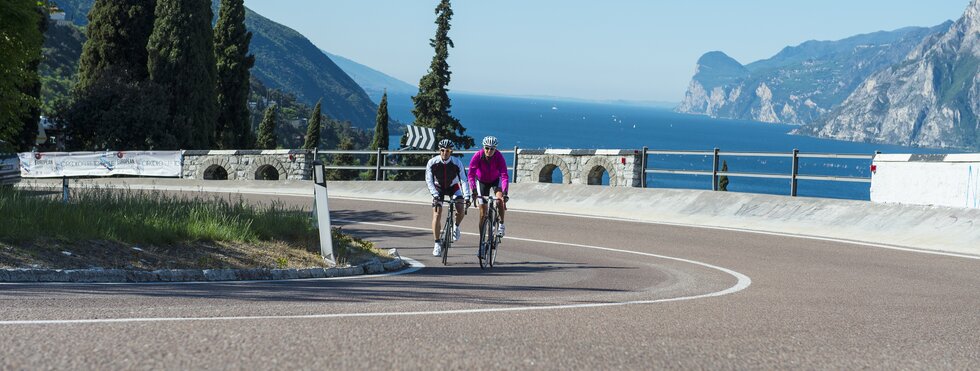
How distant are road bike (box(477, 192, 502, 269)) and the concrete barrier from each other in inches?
292

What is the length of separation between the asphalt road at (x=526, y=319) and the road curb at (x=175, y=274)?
17.5 inches

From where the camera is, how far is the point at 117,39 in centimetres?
5281

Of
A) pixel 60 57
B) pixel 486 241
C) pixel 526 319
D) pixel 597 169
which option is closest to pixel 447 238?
pixel 486 241

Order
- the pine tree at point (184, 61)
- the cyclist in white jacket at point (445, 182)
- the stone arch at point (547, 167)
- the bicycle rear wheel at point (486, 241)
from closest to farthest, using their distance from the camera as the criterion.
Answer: the bicycle rear wheel at point (486, 241) < the cyclist in white jacket at point (445, 182) < the stone arch at point (547, 167) < the pine tree at point (184, 61)

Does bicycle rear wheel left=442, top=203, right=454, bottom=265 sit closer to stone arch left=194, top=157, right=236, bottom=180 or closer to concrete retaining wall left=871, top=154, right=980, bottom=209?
concrete retaining wall left=871, top=154, right=980, bottom=209

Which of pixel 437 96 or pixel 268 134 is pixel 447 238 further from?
pixel 268 134

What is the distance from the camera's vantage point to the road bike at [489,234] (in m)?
14.6

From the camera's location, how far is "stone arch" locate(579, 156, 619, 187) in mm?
28297

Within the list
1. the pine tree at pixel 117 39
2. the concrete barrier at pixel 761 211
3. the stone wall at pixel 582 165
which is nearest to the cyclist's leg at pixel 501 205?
the concrete barrier at pixel 761 211

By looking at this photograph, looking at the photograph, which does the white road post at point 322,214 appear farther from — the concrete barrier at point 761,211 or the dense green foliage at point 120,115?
the dense green foliage at point 120,115

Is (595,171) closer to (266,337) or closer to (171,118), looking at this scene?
(266,337)

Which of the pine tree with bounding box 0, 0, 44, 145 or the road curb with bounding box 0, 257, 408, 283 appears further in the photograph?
the pine tree with bounding box 0, 0, 44, 145

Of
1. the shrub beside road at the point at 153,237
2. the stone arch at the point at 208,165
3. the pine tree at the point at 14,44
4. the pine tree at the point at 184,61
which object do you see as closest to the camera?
the shrub beside road at the point at 153,237

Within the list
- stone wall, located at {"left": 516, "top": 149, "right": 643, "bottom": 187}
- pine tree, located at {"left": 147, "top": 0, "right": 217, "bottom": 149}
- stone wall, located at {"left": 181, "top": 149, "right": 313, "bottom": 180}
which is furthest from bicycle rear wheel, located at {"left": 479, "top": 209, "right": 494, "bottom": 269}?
pine tree, located at {"left": 147, "top": 0, "right": 217, "bottom": 149}
